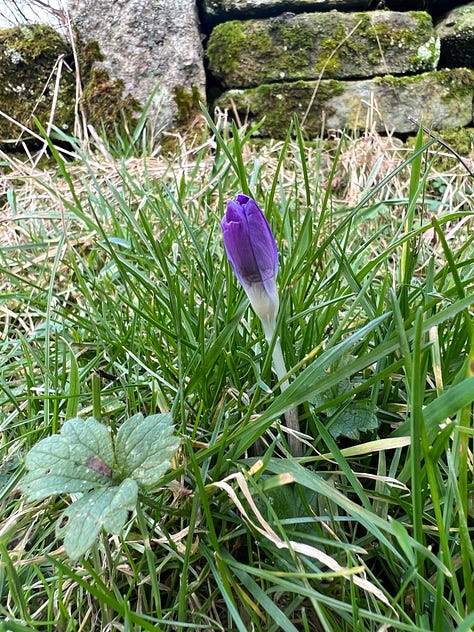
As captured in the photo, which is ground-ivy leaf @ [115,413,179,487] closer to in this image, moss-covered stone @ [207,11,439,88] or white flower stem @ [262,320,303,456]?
white flower stem @ [262,320,303,456]

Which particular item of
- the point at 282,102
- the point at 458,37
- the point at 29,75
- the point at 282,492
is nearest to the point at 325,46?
the point at 282,102

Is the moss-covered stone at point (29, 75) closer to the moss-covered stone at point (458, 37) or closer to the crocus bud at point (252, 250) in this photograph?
the moss-covered stone at point (458, 37)

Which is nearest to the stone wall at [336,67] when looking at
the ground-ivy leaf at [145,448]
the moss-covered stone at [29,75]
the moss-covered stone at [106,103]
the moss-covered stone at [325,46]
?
the moss-covered stone at [325,46]

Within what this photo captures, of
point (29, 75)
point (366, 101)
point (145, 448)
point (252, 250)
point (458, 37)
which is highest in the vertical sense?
point (29, 75)

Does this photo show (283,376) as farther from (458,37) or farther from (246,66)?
(458,37)

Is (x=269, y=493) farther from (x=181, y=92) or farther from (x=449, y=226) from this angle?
(x=181, y=92)

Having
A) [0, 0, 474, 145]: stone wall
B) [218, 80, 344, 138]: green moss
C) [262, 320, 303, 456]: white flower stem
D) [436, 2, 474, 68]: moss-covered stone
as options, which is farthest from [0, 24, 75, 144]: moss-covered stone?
[262, 320, 303, 456]: white flower stem

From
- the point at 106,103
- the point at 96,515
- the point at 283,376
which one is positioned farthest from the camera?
the point at 106,103
